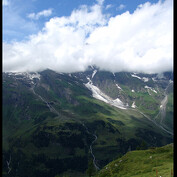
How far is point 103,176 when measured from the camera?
2776 inches

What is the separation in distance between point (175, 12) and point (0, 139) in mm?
7128

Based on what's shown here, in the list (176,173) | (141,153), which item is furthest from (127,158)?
(176,173)

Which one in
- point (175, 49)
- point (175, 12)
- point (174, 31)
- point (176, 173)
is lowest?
point (176, 173)

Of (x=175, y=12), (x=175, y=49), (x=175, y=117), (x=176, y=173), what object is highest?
(x=175, y=12)

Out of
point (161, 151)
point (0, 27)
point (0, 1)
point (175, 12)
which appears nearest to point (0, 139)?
point (0, 27)

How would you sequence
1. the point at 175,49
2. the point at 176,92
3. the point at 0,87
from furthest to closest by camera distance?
the point at 0,87 → the point at 175,49 → the point at 176,92

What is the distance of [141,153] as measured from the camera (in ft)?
266

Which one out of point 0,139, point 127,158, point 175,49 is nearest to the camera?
point 175,49

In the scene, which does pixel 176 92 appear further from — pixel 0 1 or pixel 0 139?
pixel 0 1

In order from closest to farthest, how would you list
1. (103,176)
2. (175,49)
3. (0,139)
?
(175,49)
(0,139)
(103,176)

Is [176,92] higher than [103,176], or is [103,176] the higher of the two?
[176,92]

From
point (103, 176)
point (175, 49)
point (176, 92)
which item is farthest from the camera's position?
point (103, 176)

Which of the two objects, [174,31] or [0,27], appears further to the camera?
[0,27]

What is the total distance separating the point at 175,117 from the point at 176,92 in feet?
2.42
